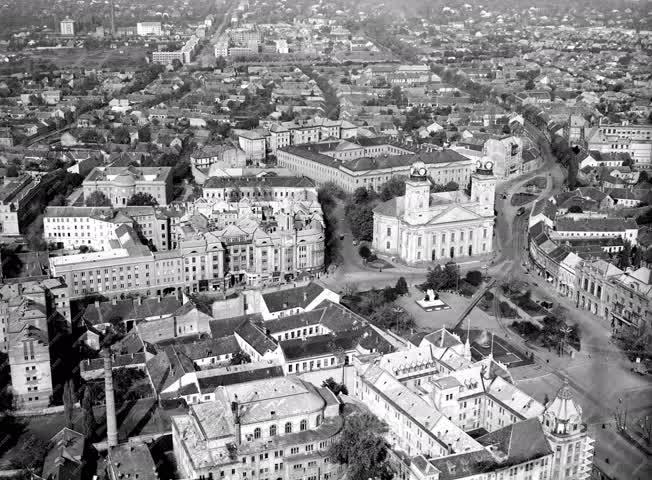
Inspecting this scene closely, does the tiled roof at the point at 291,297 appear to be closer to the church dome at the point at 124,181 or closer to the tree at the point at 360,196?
the tree at the point at 360,196

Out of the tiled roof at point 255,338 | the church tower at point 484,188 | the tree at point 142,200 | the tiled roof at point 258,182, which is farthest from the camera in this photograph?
the tiled roof at point 258,182

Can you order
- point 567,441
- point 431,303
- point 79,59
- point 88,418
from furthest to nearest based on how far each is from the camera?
point 79,59
point 431,303
point 88,418
point 567,441

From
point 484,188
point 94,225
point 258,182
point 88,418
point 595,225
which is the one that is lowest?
point 88,418

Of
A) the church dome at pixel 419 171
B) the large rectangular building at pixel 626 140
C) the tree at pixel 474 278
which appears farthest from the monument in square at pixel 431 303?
the large rectangular building at pixel 626 140

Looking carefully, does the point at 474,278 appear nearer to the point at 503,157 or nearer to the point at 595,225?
the point at 595,225

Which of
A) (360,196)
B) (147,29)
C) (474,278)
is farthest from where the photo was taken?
(147,29)

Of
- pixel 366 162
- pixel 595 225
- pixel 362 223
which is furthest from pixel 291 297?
pixel 366 162

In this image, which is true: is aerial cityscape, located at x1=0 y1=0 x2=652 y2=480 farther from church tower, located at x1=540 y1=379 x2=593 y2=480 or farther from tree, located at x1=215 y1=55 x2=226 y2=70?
tree, located at x1=215 y1=55 x2=226 y2=70
